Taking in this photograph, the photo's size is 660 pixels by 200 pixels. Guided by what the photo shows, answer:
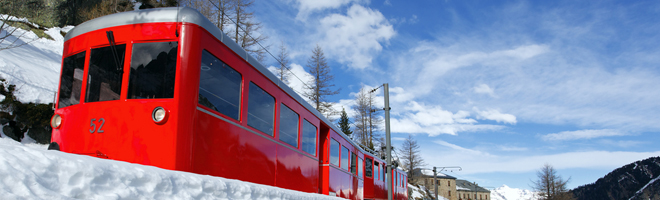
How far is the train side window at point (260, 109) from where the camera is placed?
6.52m

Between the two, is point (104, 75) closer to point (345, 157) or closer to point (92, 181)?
point (92, 181)

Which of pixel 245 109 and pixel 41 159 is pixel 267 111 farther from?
pixel 41 159

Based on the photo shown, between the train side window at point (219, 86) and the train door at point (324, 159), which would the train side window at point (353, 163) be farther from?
the train side window at point (219, 86)

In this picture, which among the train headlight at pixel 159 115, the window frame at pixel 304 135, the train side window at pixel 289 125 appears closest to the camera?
the train headlight at pixel 159 115

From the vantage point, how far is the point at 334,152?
436 inches

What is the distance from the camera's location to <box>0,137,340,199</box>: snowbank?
2.29 m

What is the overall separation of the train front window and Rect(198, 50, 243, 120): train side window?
0.37 meters

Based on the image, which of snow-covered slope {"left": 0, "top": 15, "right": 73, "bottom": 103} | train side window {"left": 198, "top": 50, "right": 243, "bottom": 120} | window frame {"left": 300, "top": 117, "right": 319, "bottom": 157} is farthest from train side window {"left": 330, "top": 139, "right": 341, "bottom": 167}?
snow-covered slope {"left": 0, "top": 15, "right": 73, "bottom": 103}

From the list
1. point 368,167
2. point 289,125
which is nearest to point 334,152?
point 289,125

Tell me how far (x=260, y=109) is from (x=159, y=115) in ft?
7.04

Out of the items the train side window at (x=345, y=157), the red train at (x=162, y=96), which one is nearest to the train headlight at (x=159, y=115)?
the red train at (x=162, y=96)

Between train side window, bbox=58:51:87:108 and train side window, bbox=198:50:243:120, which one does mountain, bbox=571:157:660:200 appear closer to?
train side window, bbox=198:50:243:120

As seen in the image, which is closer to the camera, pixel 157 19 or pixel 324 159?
pixel 157 19

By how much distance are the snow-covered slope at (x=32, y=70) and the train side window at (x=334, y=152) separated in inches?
347
